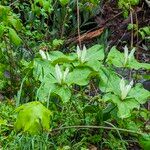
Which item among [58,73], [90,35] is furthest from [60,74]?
[90,35]

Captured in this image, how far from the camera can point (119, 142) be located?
10.1 ft

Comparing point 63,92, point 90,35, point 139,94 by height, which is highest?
point 63,92

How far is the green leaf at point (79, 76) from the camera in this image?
2689 millimetres

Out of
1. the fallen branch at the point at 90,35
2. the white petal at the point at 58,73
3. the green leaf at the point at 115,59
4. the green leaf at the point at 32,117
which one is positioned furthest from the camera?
the fallen branch at the point at 90,35

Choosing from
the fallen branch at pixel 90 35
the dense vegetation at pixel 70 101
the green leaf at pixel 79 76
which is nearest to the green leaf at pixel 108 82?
the dense vegetation at pixel 70 101

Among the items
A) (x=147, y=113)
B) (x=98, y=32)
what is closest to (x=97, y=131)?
(x=147, y=113)

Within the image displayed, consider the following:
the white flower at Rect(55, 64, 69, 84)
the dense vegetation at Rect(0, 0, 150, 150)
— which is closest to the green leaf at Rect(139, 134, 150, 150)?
the dense vegetation at Rect(0, 0, 150, 150)

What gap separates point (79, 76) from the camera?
272 centimetres

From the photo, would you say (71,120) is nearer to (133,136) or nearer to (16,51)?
(133,136)

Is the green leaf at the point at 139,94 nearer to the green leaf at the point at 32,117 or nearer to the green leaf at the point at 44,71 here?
the green leaf at the point at 44,71

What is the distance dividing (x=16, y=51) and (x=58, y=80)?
5.79 ft

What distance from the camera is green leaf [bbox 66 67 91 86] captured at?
269 centimetres

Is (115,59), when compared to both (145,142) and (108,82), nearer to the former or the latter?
(108,82)

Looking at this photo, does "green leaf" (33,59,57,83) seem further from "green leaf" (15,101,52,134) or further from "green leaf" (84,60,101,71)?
"green leaf" (15,101,52,134)
